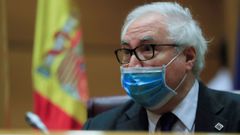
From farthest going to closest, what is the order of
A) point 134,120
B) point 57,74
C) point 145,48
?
point 57,74
point 134,120
point 145,48

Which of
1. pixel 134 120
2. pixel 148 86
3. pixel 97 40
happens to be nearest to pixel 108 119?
pixel 134 120

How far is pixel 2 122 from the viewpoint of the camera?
1.33 metres

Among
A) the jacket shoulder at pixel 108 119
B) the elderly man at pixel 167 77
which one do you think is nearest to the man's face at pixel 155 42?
the elderly man at pixel 167 77

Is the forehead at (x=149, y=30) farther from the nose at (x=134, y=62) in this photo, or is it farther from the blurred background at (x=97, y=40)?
the blurred background at (x=97, y=40)

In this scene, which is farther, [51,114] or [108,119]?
[51,114]

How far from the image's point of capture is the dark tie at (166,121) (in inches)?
75.9

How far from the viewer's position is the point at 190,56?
2.04 meters

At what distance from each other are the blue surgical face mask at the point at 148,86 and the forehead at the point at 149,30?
119 millimetres

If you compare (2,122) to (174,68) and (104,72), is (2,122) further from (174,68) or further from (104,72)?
(104,72)

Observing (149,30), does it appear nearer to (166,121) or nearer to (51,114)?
(166,121)

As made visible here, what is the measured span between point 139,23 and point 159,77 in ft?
0.79

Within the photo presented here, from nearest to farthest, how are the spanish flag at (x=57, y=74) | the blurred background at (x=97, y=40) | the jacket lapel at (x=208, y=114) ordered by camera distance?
1. the jacket lapel at (x=208, y=114)
2. the spanish flag at (x=57, y=74)
3. the blurred background at (x=97, y=40)

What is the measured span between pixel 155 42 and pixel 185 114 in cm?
31

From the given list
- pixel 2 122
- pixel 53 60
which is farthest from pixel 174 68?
pixel 53 60
